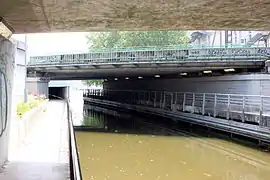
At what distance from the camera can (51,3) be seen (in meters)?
5.99

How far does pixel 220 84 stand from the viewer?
25.5 meters

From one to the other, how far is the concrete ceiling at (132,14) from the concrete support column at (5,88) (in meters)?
0.52

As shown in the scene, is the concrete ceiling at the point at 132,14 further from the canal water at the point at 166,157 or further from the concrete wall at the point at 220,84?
the concrete wall at the point at 220,84

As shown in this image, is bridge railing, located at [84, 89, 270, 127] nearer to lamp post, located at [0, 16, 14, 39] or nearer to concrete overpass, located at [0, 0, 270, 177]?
concrete overpass, located at [0, 0, 270, 177]

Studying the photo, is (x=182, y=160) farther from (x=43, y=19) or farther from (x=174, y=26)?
(x=43, y=19)

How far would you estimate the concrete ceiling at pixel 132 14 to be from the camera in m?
6.11

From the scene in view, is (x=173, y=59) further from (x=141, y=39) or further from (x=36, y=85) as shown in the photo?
(x=141, y=39)

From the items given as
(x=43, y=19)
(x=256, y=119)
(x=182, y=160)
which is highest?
(x=43, y=19)

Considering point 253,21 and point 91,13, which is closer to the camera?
point 91,13

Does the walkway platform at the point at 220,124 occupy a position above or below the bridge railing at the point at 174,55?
below

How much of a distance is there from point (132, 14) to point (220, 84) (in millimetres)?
19510

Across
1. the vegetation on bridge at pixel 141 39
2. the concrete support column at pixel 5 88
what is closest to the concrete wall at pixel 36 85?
the vegetation on bridge at pixel 141 39

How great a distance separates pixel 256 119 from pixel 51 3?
14130mm

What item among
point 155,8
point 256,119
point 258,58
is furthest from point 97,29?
point 258,58
